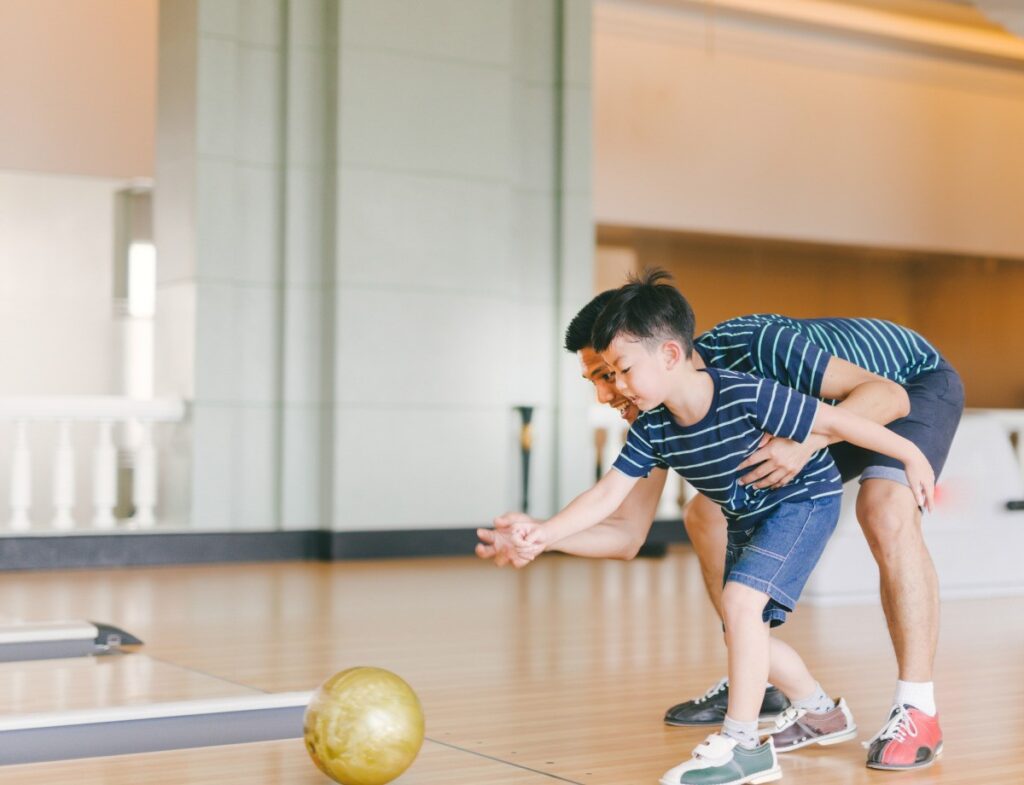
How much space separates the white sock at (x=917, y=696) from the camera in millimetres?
2547

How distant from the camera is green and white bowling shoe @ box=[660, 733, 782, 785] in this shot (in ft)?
7.54

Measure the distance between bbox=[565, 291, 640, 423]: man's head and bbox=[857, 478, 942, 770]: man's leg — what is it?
51 centimetres

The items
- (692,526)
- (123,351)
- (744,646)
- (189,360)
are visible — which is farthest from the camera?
(123,351)

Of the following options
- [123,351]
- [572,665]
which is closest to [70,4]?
[123,351]

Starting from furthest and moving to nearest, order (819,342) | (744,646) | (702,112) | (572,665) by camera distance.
Result: (702,112)
(572,665)
(819,342)
(744,646)

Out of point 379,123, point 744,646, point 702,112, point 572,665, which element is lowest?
point 572,665

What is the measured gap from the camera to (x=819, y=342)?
271 cm

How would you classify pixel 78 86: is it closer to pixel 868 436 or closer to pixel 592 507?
pixel 592 507

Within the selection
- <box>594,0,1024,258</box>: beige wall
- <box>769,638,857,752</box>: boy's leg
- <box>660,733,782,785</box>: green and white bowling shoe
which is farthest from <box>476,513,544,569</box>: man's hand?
<box>594,0,1024,258</box>: beige wall

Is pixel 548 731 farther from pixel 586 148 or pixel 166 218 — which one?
pixel 586 148

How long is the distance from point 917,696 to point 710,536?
1.88 ft

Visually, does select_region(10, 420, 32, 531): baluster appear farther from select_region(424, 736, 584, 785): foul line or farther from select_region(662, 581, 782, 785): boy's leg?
select_region(662, 581, 782, 785): boy's leg

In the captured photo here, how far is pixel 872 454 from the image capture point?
2.68m

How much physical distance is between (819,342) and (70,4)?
25.5ft
